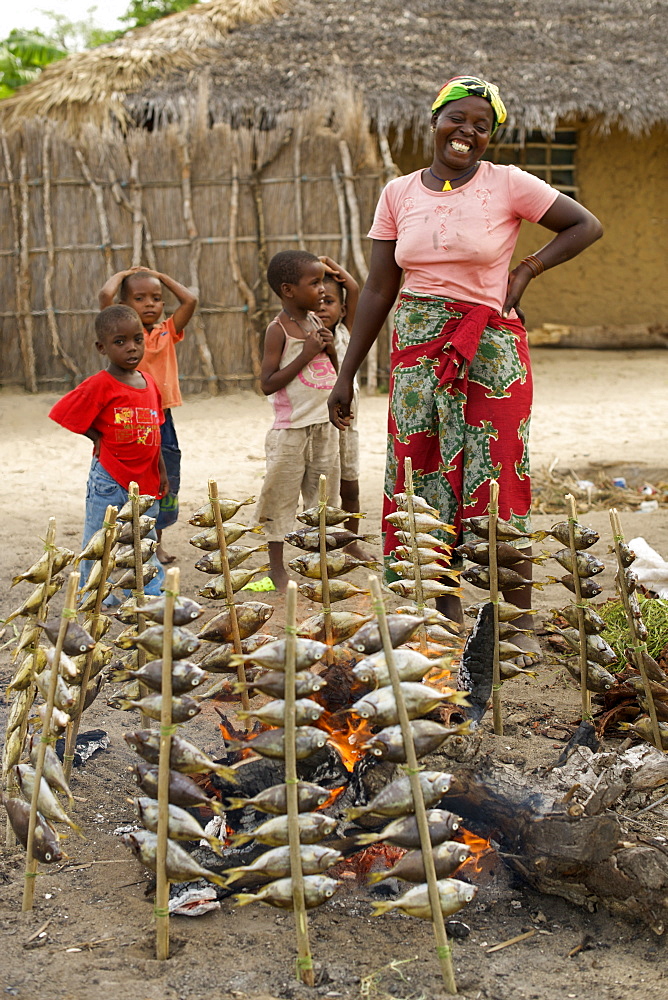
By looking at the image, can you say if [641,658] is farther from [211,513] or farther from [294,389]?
[294,389]

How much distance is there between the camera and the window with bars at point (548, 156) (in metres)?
11.7

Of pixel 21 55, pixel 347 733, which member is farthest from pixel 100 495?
pixel 21 55

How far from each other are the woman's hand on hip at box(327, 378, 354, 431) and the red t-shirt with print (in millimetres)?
792

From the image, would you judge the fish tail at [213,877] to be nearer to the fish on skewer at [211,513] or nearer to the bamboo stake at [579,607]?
the fish on skewer at [211,513]

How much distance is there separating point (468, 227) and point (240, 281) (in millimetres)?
6640

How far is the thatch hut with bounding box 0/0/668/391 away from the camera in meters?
9.12

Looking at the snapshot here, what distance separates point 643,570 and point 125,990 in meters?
2.62

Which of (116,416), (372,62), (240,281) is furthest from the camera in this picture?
(372,62)

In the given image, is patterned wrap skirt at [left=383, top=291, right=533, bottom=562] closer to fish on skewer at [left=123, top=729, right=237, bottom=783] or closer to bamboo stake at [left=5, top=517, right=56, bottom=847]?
bamboo stake at [left=5, top=517, right=56, bottom=847]

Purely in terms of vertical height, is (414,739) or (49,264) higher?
(49,264)

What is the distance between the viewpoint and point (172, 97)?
30.9 feet

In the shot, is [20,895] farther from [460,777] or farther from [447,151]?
[447,151]

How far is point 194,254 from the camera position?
30.1ft

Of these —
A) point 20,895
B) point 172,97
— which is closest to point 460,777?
point 20,895
